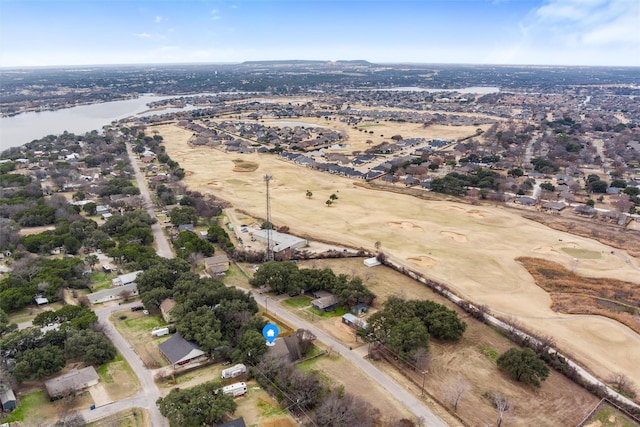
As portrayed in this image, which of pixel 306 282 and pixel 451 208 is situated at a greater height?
pixel 306 282

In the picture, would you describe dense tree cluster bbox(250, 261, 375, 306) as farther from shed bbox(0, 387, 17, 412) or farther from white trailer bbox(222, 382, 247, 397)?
shed bbox(0, 387, 17, 412)

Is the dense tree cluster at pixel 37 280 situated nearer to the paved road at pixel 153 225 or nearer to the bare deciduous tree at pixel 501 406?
the paved road at pixel 153 225

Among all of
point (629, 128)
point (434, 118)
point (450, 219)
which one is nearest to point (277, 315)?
point (450, 219)

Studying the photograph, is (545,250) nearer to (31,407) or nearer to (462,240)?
(462,240)

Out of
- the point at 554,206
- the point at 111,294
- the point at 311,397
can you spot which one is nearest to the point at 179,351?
the point at 311,397

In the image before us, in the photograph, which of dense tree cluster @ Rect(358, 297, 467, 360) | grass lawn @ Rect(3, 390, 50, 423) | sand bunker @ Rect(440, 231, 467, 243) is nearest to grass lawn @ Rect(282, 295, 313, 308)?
dense tree cluster @ Rect(358, 297, 467, 360)

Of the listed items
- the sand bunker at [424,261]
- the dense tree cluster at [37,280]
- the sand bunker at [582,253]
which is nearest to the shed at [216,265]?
the dense tree cluster at [37,280]

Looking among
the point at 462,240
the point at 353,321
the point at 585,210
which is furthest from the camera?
the point at 585,210

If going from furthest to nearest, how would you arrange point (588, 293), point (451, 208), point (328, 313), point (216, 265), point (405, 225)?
point (451, 208) < point (405, 225) < point (216, 265) < point (588, 293) < point (328, 313)
